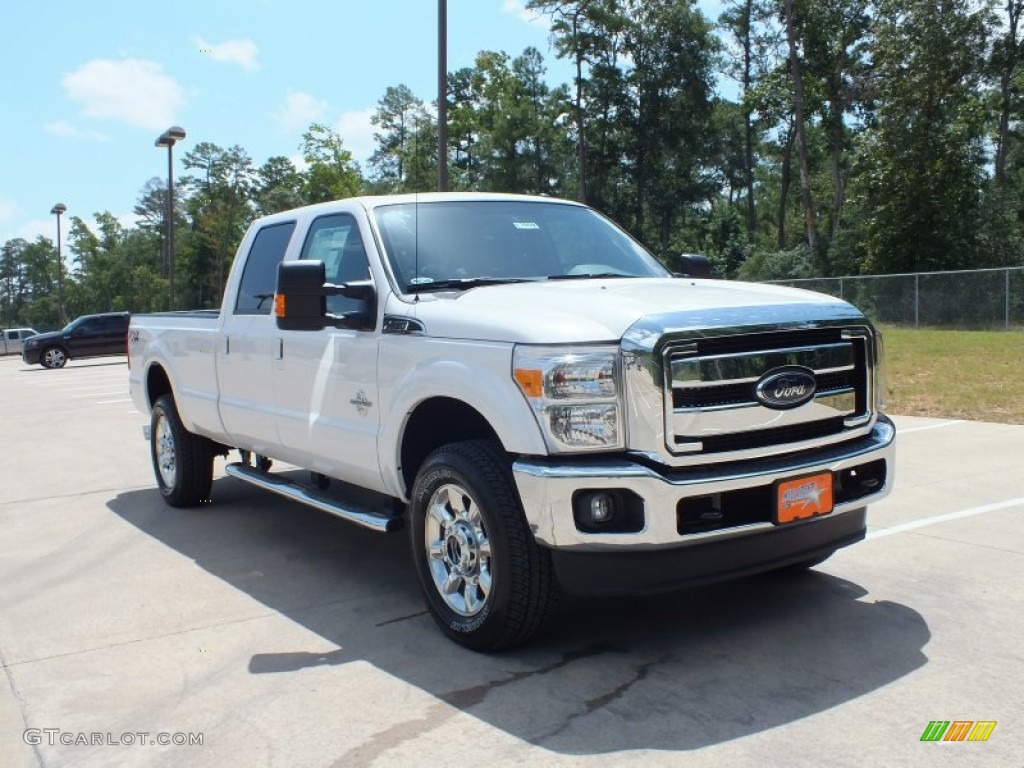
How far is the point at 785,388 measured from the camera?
4180 mm

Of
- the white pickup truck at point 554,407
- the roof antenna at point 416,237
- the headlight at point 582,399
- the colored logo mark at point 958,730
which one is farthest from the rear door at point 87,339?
the colored logo mark at point 958,730

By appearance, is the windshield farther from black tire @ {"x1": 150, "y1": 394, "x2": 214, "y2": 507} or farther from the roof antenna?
black tire @ {"x1": 150, "y1": 394, "x2": 214, "y2": 507}

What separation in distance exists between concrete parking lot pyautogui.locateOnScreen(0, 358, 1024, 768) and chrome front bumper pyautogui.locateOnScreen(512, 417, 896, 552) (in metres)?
0.58

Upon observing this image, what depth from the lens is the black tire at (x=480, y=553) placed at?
4.10 meters

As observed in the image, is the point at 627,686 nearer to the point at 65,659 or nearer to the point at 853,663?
the point at 853,663

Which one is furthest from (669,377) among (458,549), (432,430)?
(432,430)

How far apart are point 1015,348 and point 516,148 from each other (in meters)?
42.9

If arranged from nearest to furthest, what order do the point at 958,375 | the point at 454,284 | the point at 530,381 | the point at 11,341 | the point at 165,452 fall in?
1. the point at 530,381
2. the point at 454,284
3. the point at 165,452
4. the point at 958,375
5. the point at 11,341

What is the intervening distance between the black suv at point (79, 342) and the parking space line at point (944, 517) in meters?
30.0

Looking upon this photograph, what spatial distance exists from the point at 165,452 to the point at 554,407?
5.00 metres

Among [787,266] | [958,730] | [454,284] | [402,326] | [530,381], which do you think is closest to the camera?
[958,730]

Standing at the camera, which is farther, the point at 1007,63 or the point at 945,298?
the point at 1007,63

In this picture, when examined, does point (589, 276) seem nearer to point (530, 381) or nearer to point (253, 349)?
point (530, 381)

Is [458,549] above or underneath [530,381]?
underneath
